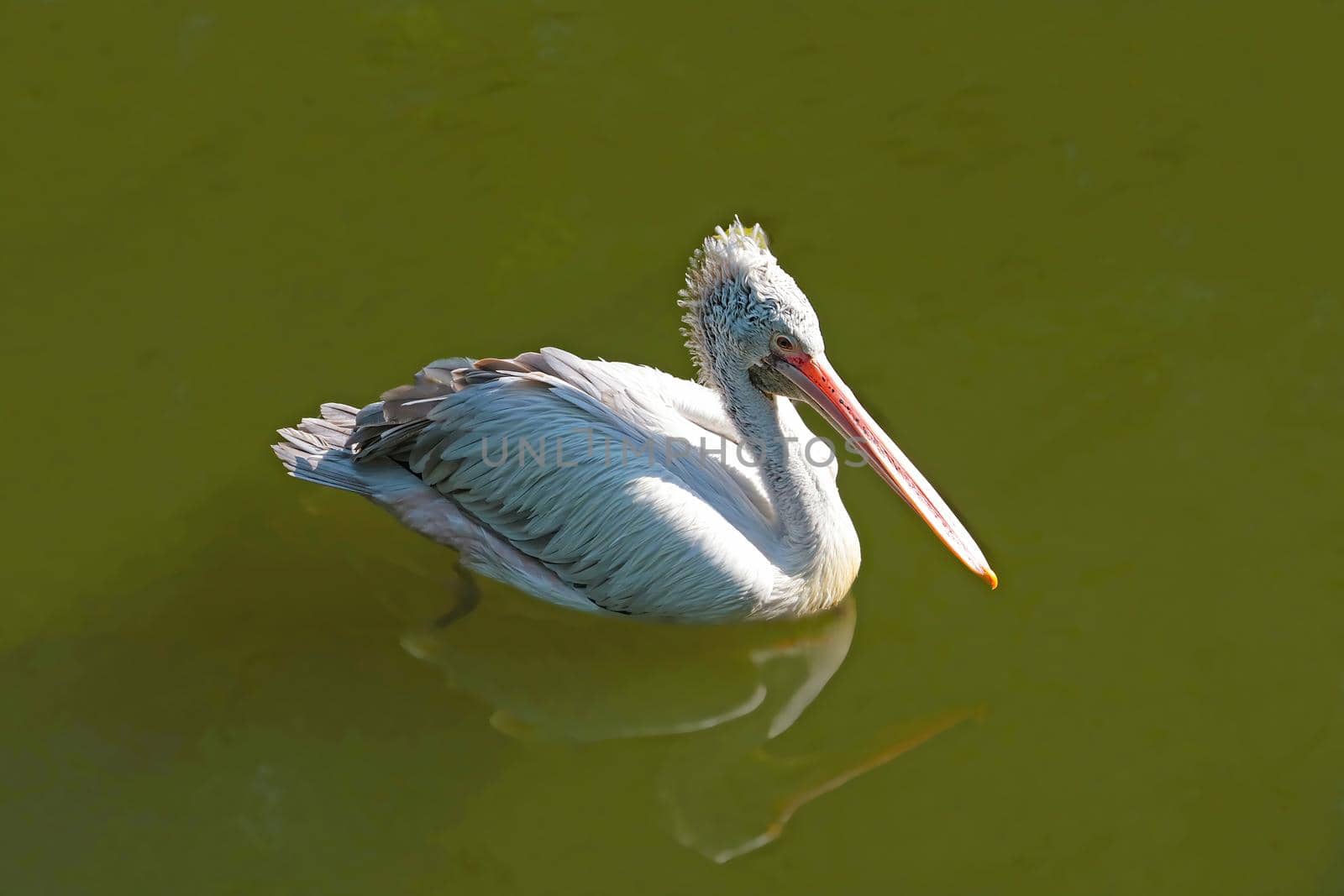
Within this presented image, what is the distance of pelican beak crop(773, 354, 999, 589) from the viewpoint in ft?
14.8

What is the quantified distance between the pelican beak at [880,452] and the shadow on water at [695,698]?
477 mm

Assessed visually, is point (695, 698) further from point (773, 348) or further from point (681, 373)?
point (681, 373)

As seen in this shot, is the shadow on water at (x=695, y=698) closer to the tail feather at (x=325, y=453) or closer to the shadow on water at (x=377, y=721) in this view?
the shadow on water at (x=377, y=721)

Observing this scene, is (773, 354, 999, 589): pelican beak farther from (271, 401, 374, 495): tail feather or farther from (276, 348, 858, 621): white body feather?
(271, 401, 374, 495): tail feather

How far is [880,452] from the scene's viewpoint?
4.59 metres

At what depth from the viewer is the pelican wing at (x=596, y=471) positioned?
4.62 meters

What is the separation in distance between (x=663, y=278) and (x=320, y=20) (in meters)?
2.41

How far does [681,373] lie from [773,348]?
47.9 inches

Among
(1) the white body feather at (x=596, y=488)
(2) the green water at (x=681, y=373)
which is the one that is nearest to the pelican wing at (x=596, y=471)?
(1) the white body feather at (x=596, y=488)

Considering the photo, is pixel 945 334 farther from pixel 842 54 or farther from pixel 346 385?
pixel 346 385

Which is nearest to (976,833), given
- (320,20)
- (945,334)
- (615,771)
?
(615,771)

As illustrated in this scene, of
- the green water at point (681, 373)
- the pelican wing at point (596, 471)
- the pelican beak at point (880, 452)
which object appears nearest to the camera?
the green water at point (681, 373)

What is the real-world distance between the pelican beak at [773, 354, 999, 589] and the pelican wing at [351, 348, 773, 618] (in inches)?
17.1

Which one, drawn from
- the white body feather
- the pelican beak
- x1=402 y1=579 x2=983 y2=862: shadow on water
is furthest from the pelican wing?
the pelican beak
